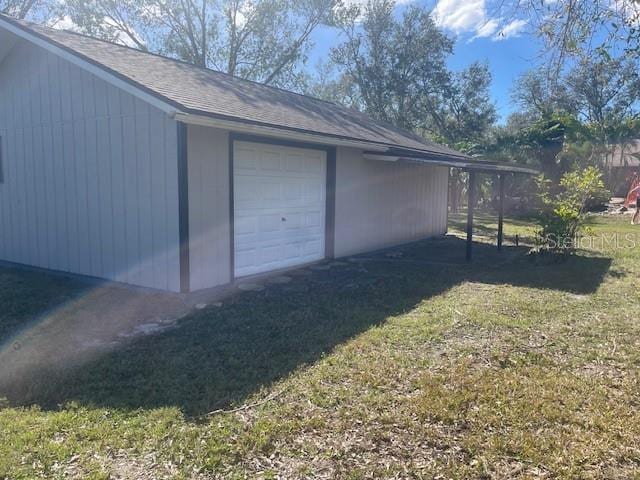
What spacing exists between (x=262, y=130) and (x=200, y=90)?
5.57 ft

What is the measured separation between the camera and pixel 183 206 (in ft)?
21.0

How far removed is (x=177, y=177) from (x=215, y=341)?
252cm

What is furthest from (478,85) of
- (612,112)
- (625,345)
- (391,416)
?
(391,416)

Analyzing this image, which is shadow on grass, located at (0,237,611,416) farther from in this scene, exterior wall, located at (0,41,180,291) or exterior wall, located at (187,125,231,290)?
exterior wall, located at (0,41,180,291)

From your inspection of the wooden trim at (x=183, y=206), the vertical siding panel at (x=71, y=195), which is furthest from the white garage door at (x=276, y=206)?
the vertical siding panel at (x=71, y=195)

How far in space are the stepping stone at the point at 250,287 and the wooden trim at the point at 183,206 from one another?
84 cm

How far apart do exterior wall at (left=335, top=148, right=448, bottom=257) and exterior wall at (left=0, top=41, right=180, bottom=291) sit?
13.2 ft

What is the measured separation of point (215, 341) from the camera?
15.9ft

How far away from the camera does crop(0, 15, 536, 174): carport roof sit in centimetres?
629

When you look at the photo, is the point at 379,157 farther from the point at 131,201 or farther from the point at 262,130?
the point at 131,201

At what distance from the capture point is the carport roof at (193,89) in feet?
20.6

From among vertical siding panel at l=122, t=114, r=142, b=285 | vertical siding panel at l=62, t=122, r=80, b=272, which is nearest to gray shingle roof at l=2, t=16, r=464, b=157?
vertical siding panel at l=122, t=114, r=142, b=285

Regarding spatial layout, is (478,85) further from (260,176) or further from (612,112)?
(260,176)

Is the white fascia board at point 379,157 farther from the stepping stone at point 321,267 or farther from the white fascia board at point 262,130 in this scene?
the stepping stone at point 321,267
